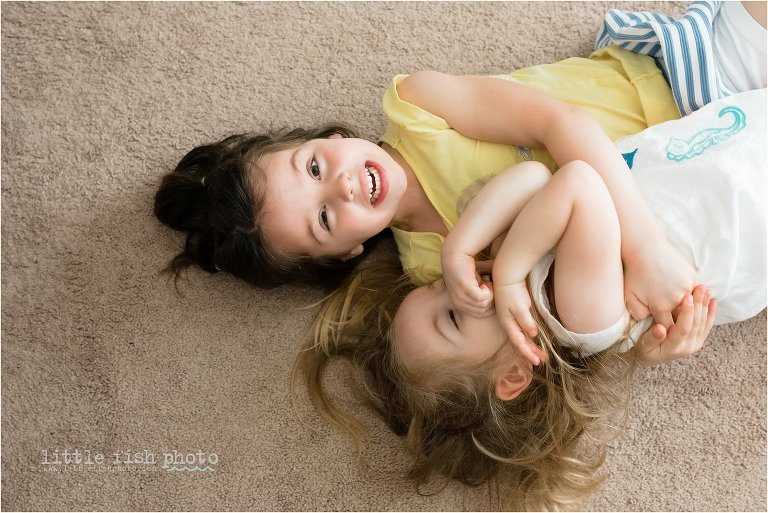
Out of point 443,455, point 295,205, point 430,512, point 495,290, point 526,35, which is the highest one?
point 526,35

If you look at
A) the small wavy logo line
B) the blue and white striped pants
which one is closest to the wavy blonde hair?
the small wavy logo line

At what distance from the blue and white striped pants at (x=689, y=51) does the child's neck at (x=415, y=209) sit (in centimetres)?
45

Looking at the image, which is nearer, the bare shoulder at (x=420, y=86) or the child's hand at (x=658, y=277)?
the child's hand at (x=658, y=277)

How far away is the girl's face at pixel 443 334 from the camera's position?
948 millimetres

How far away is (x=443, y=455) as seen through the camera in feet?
3.49

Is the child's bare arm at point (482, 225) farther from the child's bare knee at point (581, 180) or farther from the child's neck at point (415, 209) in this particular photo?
the child's neck at point (415, 209)

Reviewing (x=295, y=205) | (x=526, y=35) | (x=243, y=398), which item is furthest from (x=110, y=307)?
(x=526, y=35)

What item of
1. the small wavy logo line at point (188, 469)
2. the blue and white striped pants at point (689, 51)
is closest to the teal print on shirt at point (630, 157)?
the blue and white striped pants at point (689, 51)

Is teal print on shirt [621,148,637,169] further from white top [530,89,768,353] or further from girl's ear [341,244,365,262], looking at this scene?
girl's ear [341,244,365,262]

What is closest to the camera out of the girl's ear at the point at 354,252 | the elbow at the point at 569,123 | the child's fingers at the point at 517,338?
the child's fingers at the point at 517,338

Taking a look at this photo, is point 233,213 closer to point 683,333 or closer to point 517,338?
point 517,338

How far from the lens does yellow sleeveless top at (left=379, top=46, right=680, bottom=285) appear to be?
3.57 feet

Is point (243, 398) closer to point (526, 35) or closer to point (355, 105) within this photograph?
point (355, 105)

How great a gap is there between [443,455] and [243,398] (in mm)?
383
